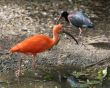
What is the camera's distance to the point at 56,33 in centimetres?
905

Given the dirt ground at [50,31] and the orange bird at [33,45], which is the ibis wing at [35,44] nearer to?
the orange bird at [33,45]

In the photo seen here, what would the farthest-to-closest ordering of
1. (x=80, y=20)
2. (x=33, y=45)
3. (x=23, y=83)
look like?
(x=80, y=20) → (x=33, y=45) → (x=23, y=83)

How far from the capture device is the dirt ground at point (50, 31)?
9.11 m

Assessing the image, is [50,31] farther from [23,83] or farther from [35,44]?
[23,83]

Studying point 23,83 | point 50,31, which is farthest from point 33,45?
point 50,31

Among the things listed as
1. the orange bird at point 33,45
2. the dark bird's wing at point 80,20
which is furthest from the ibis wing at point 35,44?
the dark bird's wing at point 80,20

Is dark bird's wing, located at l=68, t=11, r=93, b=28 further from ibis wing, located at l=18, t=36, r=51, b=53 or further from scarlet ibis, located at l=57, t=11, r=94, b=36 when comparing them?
ibis wing, located at l=18, t=36, r=51, b=53

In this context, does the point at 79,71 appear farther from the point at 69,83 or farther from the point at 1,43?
the point at 1,43

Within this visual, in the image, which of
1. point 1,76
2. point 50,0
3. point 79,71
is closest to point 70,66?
point 79,71

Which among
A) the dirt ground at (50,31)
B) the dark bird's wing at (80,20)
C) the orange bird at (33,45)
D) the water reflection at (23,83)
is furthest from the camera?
the dark bird's wing at (80,20)

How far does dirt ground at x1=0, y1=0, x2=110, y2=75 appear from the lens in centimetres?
911

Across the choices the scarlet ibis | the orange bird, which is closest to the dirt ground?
the scarlet ibis

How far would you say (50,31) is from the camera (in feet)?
34.5

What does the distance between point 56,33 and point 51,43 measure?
34cm
